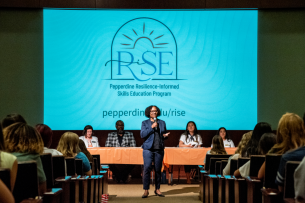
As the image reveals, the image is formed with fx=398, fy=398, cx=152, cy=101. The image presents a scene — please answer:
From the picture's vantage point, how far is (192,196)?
6.45 m

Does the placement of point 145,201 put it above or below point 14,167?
below

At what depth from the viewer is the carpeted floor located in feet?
19.9

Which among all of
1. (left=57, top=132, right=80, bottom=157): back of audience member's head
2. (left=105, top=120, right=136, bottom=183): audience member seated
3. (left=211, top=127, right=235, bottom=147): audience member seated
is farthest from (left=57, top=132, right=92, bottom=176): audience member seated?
(left=211, top=127, right=235, bottom=147): audience member seated

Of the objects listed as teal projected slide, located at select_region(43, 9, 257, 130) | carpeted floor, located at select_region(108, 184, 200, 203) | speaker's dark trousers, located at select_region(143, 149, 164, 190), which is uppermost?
teal projected slide, located at select_region(43, 9, 257, 130)

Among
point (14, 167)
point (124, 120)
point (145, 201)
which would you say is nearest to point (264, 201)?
point (14, 167)

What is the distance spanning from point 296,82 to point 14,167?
309 inches

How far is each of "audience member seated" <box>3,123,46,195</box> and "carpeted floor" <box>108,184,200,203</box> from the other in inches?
134

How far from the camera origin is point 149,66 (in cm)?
871

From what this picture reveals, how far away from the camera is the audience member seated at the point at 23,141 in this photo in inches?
105

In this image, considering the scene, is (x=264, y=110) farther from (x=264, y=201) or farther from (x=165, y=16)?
(x=264, y=201)

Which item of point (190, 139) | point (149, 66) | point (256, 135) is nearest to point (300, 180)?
point (256, 135)

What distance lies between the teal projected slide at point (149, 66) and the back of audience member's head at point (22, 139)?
594cm

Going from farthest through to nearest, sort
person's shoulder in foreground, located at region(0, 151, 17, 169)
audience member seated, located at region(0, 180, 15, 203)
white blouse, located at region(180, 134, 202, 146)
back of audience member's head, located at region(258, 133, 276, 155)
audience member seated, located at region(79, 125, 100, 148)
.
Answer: white blouse, located at region(180, 134, 202, 146)
audience member seated, located at region(79, 125, 100, 148)
back of audience member's head, located at region(258, 133, 276, 155)
person's shoulder in foreground, located at region(0, 151, 17, 169)
audience member seated, located at region(0, 180, 15, 203)

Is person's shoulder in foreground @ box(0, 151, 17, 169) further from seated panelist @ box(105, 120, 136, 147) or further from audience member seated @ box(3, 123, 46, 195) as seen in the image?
seated panelist @ box(105, 120, 136, 147)
